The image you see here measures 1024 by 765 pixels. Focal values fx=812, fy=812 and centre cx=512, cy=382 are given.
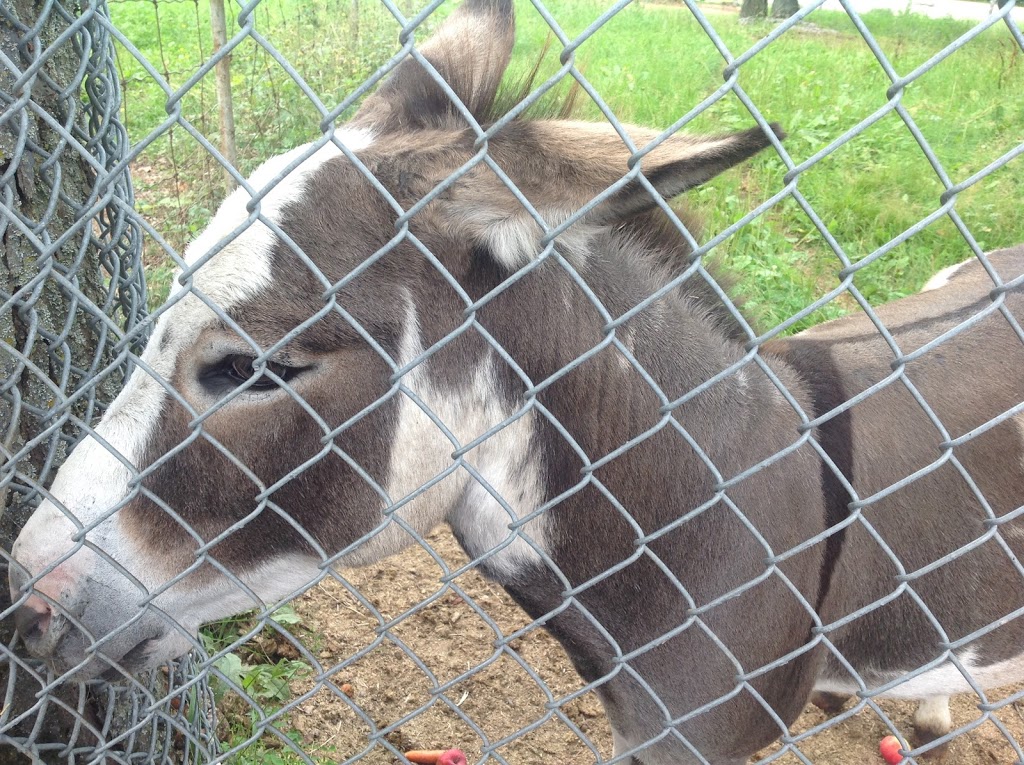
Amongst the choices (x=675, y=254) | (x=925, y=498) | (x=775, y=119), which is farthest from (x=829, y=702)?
(x=775, y=119)

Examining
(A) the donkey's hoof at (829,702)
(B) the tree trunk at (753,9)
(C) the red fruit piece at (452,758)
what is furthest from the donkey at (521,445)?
(B) the tree trunk at (753,9)

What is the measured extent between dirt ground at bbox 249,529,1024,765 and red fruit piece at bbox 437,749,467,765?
0.54 feet

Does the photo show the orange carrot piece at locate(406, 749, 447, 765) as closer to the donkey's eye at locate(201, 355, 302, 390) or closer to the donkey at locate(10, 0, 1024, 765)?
the donkey at locate(10, 0, 1024, 765)

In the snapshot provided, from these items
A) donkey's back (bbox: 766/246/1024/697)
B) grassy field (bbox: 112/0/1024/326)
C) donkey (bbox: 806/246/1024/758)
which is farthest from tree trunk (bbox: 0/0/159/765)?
grassy field (bbox: 112/0/1024/326)

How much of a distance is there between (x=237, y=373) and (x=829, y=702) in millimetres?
2899

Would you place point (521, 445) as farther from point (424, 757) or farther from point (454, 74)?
point (424, 757)

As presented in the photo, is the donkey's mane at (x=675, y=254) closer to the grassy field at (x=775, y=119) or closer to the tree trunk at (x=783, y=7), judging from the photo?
the grassy field at (x=775, y=119)

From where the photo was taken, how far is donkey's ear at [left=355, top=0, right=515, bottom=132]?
79.1 inches

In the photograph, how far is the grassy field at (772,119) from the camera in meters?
5.52

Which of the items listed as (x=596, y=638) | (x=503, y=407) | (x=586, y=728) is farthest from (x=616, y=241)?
(x=586, y=728)

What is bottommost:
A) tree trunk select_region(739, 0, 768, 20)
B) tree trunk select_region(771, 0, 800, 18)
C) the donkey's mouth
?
tree trunk select_region(771, 0, 800, 18)

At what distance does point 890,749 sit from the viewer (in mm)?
3160

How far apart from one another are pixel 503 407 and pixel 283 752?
1.76m

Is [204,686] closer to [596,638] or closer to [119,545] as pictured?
[119,545]
